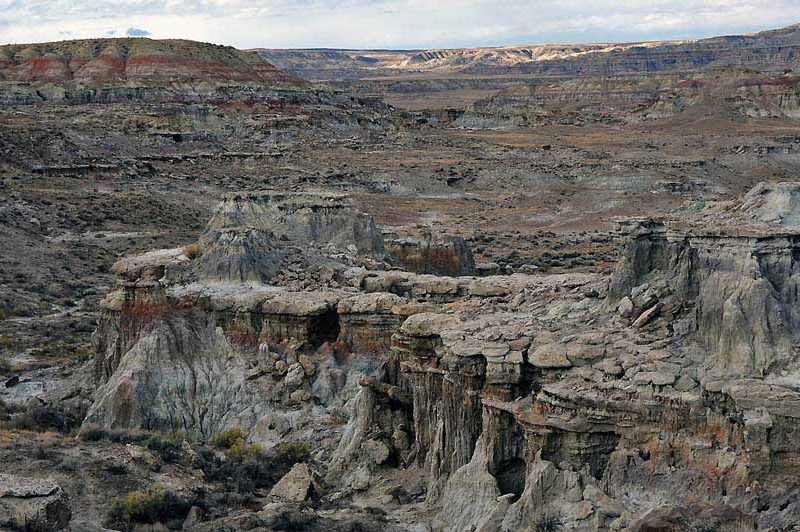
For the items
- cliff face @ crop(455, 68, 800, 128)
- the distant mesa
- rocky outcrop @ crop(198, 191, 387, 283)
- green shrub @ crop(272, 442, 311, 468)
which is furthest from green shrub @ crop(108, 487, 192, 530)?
cliff face @ crop(455, 68, 800, 128)

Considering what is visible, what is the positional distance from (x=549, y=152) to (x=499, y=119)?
39656 millimetres

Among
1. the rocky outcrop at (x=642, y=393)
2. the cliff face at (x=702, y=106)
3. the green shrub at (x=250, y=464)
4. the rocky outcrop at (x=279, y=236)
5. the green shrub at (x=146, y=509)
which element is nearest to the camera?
the rocky outcrop at (x=642, y=393)

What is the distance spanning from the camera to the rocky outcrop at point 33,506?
14281 mm

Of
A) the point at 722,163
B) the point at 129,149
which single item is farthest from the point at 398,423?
the point at 722,163

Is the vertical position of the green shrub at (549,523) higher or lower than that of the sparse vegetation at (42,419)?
higher

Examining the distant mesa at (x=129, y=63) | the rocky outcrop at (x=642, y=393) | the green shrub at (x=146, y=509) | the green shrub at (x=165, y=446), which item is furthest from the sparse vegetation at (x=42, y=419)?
the distant mesa at (x=129, y=63)

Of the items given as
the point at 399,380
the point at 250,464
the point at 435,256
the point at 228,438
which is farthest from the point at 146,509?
the point at 435,256

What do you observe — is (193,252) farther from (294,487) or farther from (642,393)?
(642,393)

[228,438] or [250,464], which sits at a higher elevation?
[250,464]

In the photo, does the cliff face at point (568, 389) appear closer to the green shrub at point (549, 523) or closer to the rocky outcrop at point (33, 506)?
the green shrub at point (549, 523)

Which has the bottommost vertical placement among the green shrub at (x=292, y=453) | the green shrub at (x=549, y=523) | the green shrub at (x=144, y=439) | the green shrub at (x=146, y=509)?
the green shrub at (x=292, y=453)

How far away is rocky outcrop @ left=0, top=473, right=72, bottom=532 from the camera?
46.9ft

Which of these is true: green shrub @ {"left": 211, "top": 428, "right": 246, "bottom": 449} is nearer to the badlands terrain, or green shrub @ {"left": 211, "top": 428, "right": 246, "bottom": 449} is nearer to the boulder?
the badlands terrain

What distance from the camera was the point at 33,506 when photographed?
1457 cm
